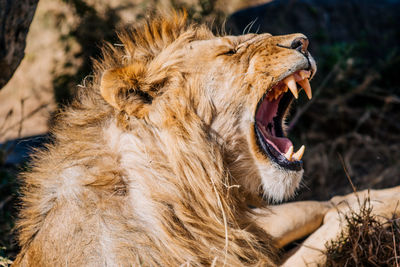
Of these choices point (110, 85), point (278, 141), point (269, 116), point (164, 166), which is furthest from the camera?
point (269, 116)

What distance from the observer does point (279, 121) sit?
2.80 meters

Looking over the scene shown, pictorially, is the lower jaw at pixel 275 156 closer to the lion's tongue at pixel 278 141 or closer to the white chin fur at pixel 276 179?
the white chin fur at pixel 276 179

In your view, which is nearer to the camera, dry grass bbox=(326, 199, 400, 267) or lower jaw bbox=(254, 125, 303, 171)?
lower jaw bbox=(254, 125, 303, 171)

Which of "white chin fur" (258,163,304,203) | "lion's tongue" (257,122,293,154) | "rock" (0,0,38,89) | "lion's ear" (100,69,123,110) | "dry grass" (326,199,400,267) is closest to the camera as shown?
"lion's ear" (100,69,123,110)

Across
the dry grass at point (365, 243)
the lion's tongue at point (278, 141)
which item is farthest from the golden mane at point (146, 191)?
the dry grass at point (365, 243)

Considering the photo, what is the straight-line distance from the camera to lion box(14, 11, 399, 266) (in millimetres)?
2090

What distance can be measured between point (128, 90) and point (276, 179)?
2.97 ft

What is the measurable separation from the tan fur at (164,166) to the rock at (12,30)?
3.07ft

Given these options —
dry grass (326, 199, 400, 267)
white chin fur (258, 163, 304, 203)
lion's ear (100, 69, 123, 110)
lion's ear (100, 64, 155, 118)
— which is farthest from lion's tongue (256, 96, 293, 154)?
lion's ear (100, 69, 123, 110)

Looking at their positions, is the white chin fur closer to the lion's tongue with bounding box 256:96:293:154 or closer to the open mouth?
the open mouth

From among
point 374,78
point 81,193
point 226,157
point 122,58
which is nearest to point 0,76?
point 122,58

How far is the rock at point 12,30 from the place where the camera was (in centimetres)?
288

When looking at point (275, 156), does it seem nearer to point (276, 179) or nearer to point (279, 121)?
point (276, 179)

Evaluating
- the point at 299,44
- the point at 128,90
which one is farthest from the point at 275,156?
the point at 128,90
